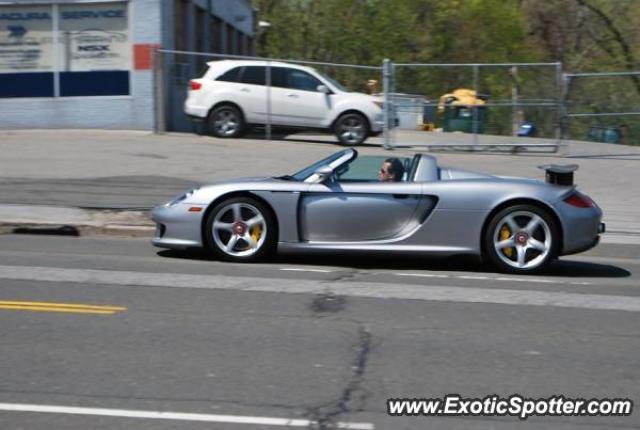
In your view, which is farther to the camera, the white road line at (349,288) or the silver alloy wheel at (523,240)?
the silver alloy wheel at (523,240)

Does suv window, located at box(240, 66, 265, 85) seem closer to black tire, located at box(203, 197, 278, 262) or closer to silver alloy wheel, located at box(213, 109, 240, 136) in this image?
silver alloy wheel, located at box(213, 109, 240, 136)

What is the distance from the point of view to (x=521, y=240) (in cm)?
938

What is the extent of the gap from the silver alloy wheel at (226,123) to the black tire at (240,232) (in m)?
10.8

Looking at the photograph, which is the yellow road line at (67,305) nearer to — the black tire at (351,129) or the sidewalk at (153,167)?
the sidewalk at (153,167)

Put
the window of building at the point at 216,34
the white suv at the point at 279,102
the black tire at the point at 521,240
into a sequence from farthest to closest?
the window of building at the point at 216,34 → the white suv at the point at 279,102 → the black tire at the point at 521,240

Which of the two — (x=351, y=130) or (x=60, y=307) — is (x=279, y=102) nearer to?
(x=351, y=130)

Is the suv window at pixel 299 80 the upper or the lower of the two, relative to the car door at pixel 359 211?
upper

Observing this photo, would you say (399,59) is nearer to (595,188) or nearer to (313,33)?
(313,33)

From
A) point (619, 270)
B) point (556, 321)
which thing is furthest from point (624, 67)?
point (556, 321)

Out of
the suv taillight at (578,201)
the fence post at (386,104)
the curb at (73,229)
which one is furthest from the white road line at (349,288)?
Result: the fence post at (386,104)

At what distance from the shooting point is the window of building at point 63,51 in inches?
837

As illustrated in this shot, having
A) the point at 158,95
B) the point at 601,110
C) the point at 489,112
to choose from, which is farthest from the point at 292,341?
the point at 601,110

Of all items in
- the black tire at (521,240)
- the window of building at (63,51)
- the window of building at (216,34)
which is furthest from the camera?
the window of building at (216,34)

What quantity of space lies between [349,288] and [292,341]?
1.97 m
